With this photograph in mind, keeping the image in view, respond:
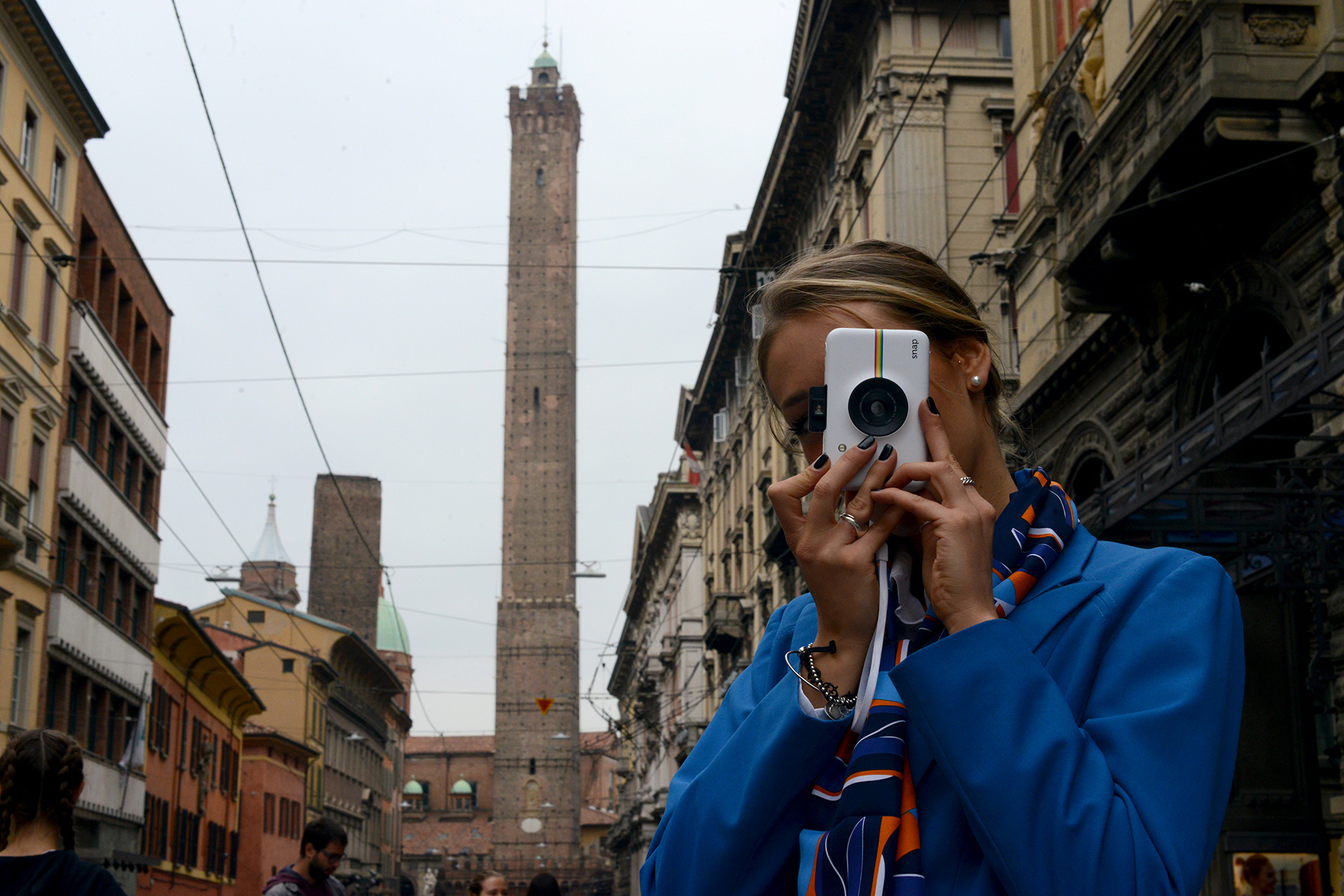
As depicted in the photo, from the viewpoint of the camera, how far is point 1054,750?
141 cm

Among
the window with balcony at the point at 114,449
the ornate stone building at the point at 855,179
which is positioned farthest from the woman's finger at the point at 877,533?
the window with balcony at the point at 114,449

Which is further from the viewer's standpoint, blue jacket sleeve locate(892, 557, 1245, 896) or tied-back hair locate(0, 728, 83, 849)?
tied-back hair locate(0, 728, 83, 849)

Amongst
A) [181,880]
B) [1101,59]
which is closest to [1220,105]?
[1101,59]

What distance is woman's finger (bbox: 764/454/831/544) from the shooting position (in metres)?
1.57

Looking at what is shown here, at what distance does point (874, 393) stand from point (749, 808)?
17.8 inches

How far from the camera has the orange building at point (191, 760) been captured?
116 feet

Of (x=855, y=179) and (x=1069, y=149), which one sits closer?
(x=1069, y=149)

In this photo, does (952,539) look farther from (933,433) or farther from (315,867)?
(315,867)

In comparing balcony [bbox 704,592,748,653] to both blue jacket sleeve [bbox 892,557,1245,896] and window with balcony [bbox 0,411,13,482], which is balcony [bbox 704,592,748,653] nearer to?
window with balcony [bbox 0,411,13,482]

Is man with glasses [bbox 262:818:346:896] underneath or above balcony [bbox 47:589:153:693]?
underneath

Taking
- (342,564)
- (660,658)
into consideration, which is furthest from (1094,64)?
(342,564)

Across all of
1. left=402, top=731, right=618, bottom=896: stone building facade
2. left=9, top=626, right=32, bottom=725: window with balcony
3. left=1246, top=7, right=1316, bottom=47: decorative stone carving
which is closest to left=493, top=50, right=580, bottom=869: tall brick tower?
left=402, top=731, right=618, bottom=896: stone building facade

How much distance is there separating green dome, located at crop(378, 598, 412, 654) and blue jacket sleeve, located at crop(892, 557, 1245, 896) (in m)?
117

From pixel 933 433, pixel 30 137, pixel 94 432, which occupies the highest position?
pixel 30 137
